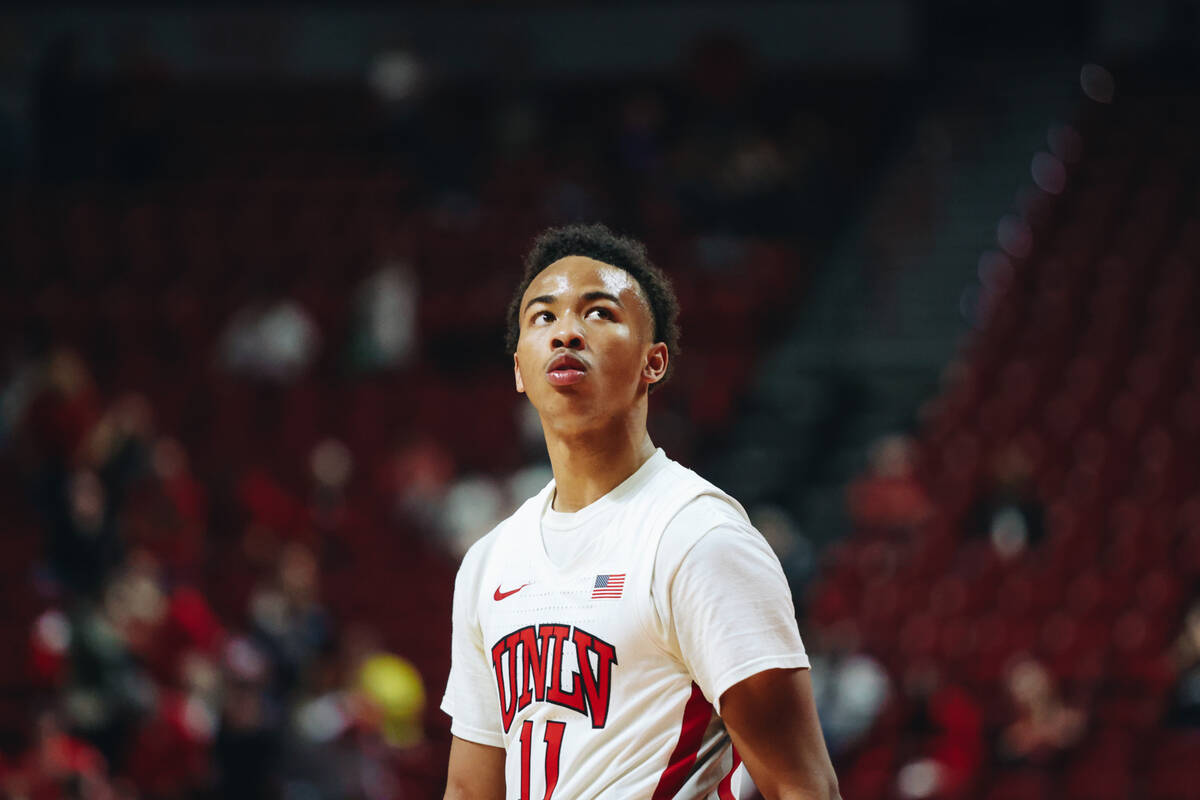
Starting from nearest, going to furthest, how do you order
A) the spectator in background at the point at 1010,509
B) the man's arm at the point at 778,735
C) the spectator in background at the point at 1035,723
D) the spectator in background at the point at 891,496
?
1. the man's arm at the point at 778,735
2. the spectator in background at the point at 1035,723
3. the spectator in background at the point at 1010,509
4. the spectator in background at the point at 891,496

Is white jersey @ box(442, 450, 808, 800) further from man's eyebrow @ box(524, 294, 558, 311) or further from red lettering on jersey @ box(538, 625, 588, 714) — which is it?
man's eyebrow @ box(524, 294, 558, 311)

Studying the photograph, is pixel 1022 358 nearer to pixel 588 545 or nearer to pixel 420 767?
pixel 420 767

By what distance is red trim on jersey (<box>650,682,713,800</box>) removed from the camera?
2.21 m

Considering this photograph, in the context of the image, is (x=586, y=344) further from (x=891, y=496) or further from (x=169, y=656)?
(x=891, y=496)

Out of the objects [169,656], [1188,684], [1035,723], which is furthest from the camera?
[169,656]

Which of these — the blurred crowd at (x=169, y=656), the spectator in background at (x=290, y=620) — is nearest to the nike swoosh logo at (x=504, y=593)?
the blurred crowd at (x=169, y=656)

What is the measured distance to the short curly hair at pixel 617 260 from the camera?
8.18 feet

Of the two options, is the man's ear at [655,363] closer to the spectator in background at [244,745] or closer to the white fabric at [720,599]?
the white fabric at [720,599]

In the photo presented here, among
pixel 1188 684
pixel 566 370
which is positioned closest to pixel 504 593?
pixel 566 370

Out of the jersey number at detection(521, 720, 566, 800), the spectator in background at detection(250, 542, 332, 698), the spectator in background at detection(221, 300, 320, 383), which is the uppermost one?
the spectator in background at detection(221, 300, 320, 383)

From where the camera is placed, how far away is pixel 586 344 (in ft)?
7.75

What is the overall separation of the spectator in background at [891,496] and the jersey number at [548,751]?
7506 mm

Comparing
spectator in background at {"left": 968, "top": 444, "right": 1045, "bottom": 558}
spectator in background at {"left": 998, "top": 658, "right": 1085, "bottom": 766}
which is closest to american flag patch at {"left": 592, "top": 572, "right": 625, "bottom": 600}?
spectator in background at {"left": 998, "top": 658, "right": 1085, "bottom": 766}

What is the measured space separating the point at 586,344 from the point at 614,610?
1.39ft
